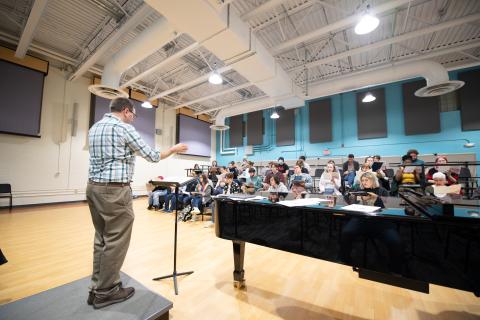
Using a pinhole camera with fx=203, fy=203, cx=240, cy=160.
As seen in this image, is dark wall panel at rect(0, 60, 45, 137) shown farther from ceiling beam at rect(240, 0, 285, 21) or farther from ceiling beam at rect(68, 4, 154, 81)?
ceiling beam at rect(240, 0, 285, 21)

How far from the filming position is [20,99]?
550 centimetres

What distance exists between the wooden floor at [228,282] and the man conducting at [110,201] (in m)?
0.58

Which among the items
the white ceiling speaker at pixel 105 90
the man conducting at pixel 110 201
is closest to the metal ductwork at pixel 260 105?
the white ceiling speaker at pixel 105 90

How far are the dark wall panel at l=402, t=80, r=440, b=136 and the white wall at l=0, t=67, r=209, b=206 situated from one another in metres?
10.9

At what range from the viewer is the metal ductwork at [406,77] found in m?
4.81

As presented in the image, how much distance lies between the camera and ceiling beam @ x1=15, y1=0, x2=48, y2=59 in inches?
146

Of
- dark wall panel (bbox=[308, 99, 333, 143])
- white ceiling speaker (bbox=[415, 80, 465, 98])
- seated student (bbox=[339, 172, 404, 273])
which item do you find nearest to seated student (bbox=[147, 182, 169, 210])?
seated student (bbox=[339, 172, 404, 273])

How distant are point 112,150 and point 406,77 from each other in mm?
6918

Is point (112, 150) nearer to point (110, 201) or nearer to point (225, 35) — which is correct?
point (110, 201)

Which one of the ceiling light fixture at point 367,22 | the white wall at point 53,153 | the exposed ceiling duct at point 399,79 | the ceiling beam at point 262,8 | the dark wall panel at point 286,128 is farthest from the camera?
the dark wall panel at point 286,128

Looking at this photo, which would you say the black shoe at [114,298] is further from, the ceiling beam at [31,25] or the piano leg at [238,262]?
the ceiling beam at [31,25]

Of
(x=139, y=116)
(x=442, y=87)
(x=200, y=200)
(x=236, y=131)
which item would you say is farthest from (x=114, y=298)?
(x=236, y=131)

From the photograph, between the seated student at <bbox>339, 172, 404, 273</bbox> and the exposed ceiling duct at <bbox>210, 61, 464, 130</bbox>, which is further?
the exposed ceiling duct at <bbox>210, 61, 464, 130</bbox>

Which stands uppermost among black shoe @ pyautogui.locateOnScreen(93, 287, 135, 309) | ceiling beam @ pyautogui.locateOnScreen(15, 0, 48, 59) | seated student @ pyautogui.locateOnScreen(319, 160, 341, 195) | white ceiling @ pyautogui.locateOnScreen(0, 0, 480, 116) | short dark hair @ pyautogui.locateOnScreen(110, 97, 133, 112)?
white ceiling @ pyautogui.locateOnScreen(0, 0, 480, 116)
